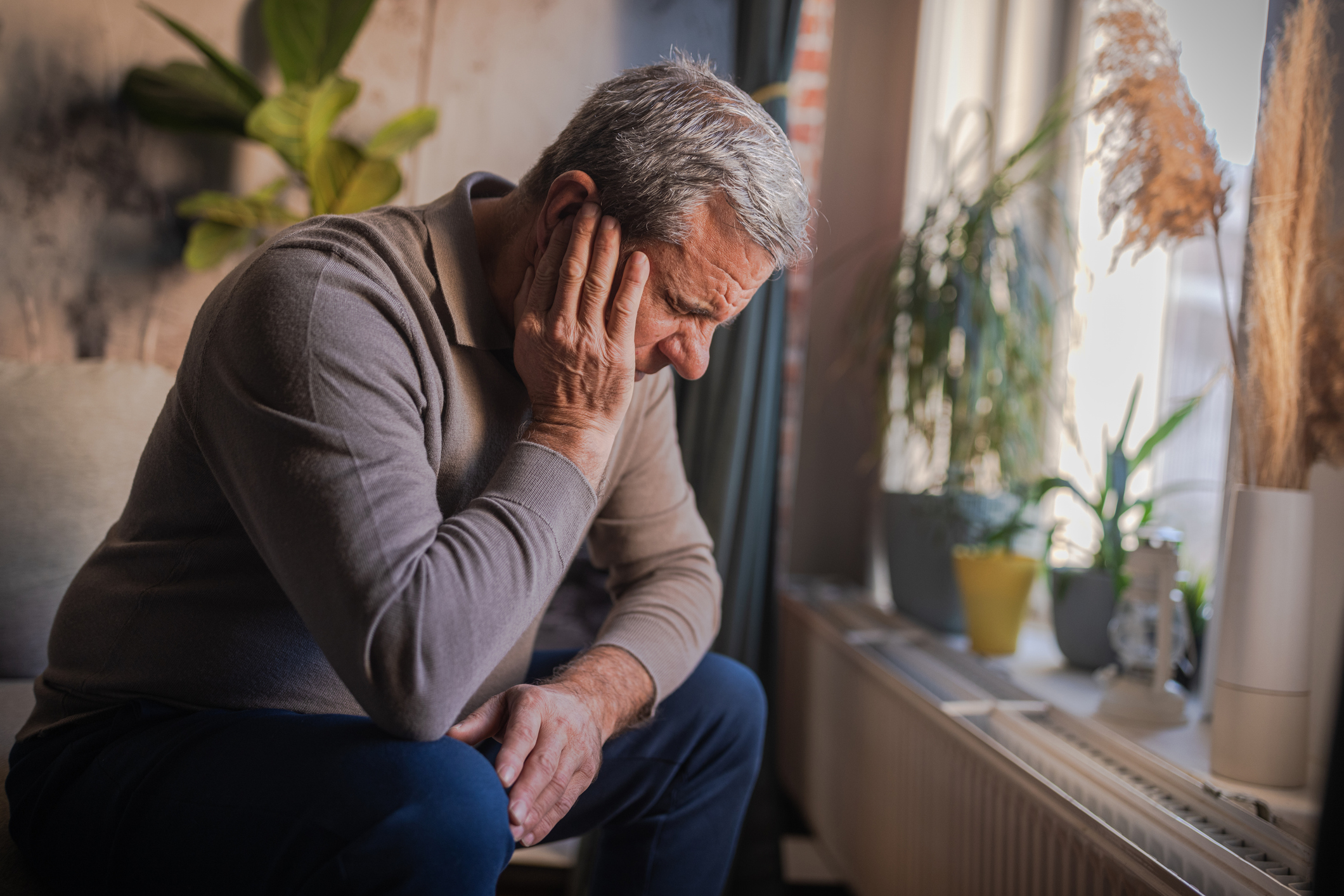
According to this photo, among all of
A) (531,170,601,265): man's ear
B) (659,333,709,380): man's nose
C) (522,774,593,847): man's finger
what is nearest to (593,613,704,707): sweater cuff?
(522,774,593,847): man's finger

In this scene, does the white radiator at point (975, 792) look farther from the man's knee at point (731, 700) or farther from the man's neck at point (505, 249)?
the man's neck at point (505, 249)

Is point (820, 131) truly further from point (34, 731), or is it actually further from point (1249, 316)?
point (34, 731)

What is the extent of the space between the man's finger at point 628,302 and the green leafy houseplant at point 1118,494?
905 millimetres

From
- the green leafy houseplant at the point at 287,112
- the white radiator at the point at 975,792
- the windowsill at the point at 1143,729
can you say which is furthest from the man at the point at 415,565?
the green leafy houseplant at the point at 287,112

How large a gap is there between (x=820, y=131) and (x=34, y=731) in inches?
84.8

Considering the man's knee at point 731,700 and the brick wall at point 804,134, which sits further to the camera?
the brick wall at point 804,134

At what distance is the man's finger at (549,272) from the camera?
912 mm

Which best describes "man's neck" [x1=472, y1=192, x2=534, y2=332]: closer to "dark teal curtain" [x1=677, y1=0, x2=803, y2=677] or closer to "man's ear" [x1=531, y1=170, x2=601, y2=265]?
"man's ear" [x1=531, y1=170, x2=601, y2=265]

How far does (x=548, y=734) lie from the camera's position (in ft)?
2.82

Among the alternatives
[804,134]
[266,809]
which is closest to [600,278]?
[266,809]

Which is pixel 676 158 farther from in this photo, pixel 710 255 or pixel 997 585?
pixel 997 585

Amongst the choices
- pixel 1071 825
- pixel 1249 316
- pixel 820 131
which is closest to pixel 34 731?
pixel 1071 825

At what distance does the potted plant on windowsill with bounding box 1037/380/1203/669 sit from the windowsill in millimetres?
65

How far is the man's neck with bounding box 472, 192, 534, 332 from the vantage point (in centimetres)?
98
